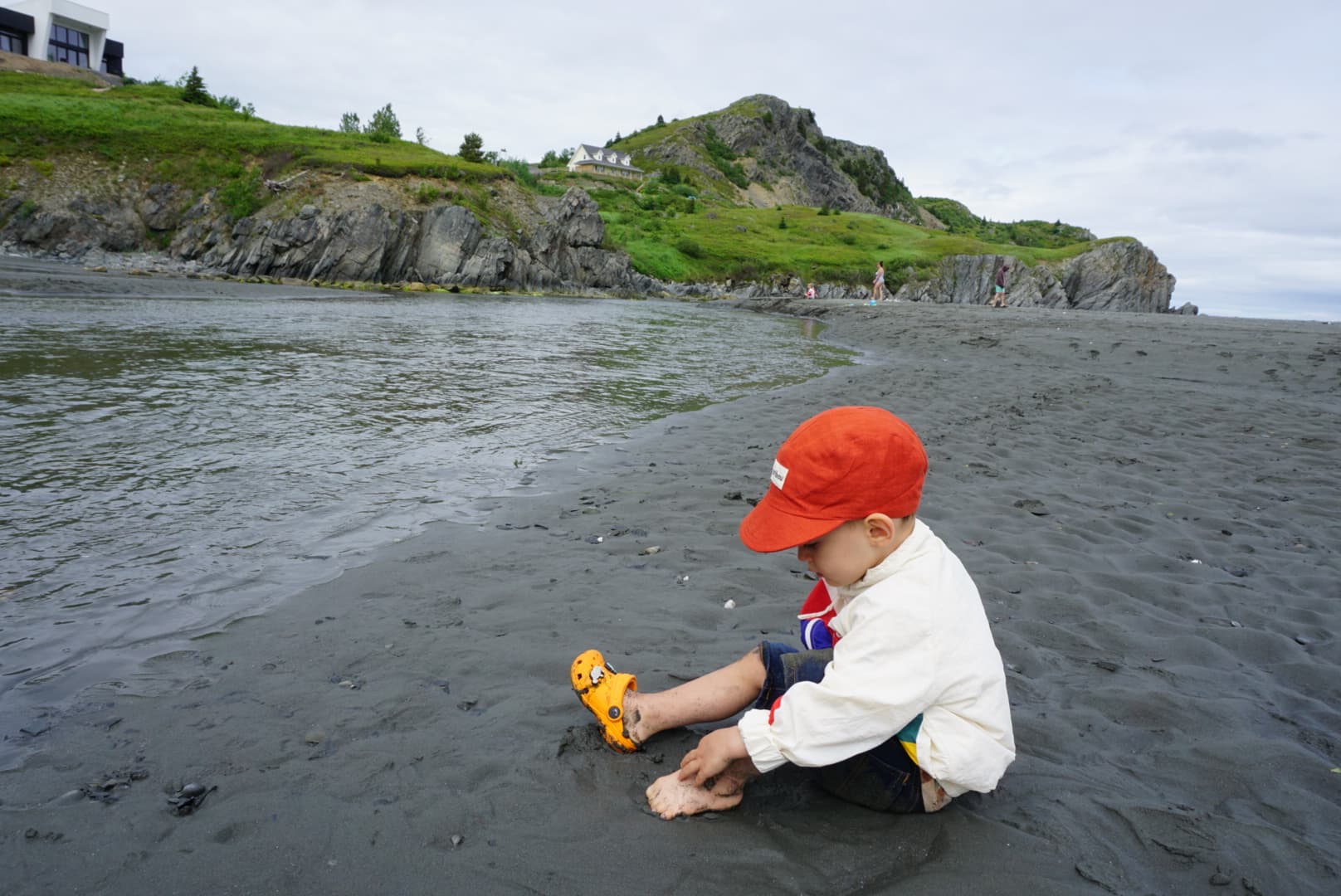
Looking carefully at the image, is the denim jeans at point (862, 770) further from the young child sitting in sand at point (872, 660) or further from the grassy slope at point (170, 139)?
the grassy slope at point (170, 139)

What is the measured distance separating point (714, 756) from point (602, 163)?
457 ft

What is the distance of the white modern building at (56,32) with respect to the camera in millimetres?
75688

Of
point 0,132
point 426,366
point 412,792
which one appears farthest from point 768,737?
point 0,132

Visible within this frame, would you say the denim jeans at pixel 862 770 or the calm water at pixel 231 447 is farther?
the calm water at pixel 231 447

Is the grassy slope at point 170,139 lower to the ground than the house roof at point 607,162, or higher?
lower

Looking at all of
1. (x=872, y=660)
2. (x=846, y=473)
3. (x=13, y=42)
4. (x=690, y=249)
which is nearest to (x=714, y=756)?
(x=872, y=660)

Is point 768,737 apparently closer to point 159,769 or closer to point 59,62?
point 159,769

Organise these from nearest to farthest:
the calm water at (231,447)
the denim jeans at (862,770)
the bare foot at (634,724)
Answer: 1. the denim jeans at (862,770)
2. the bare foot at (634,724)
3. the calm water at (231,447)

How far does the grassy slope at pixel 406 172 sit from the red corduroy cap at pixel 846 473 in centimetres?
5559

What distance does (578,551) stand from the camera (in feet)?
16.5

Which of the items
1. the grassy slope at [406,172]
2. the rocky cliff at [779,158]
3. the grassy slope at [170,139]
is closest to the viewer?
the grassy slope at [170,139]

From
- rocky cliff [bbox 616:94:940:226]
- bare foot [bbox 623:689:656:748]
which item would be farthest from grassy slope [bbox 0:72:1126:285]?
bare foot [bbox 623:689:656:748]

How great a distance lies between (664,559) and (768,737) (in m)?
2.65

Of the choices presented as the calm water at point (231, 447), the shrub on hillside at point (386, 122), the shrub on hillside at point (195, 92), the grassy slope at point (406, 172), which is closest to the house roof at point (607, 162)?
the grassy slope at point (406, 172)
